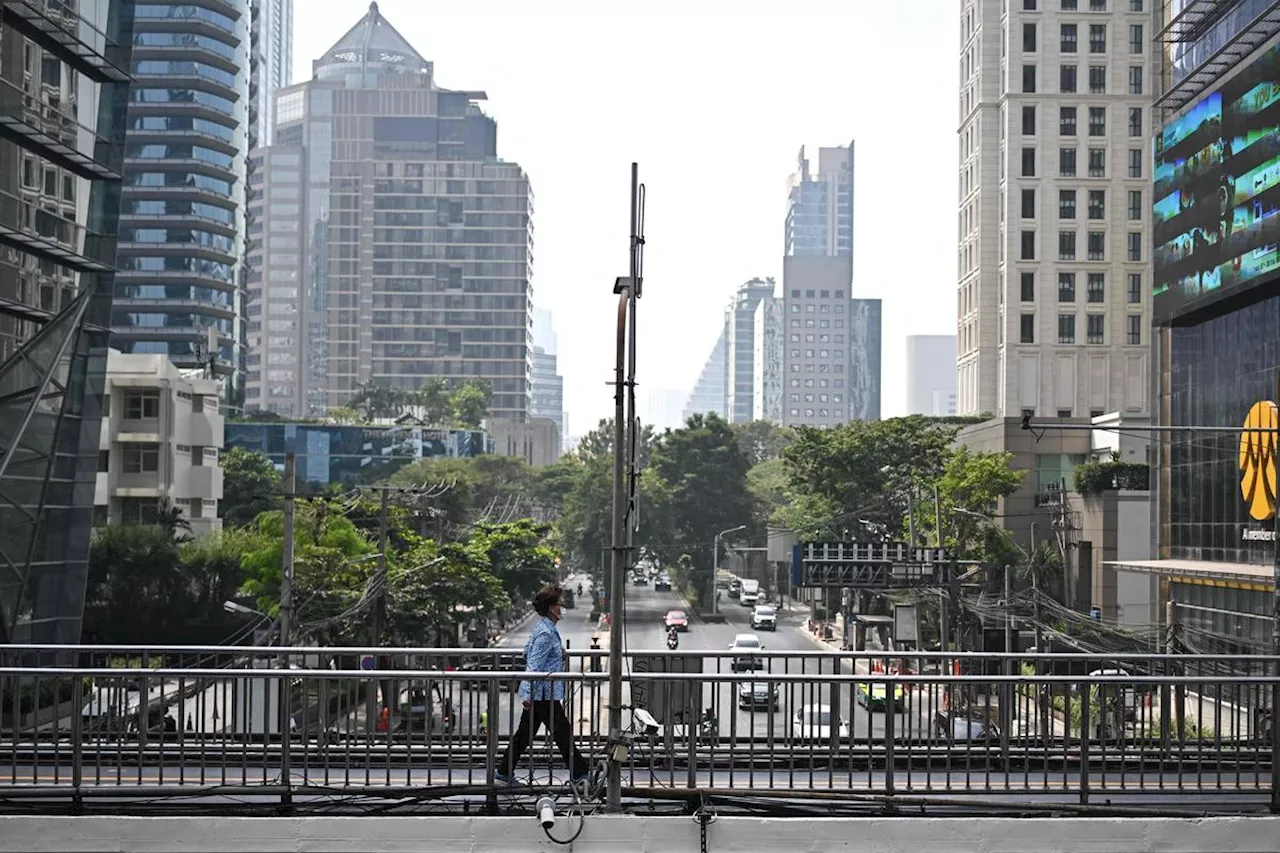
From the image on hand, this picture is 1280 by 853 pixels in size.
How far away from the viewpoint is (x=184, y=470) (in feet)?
216

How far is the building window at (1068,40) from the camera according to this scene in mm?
86125

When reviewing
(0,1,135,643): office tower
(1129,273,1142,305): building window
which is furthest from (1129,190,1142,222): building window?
(0,1,135,643): office tower

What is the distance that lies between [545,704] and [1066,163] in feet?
273

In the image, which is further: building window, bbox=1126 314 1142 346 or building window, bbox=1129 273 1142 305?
building window, bbox=1126 314 1142 346

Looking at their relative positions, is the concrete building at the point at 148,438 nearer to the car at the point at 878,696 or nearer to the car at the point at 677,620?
the car at the point at 677,620

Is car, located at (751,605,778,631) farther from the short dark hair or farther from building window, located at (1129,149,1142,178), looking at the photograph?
the short dark hair

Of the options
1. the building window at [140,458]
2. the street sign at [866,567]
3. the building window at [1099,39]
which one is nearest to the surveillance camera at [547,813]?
the street sign at [866,567]

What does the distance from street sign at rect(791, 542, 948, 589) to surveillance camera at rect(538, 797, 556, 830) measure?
42390 millimetres

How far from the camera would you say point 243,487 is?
9012 centimetres

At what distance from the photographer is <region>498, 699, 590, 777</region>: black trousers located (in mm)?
9297

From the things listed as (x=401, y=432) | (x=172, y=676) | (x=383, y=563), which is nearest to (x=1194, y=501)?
(x=383, y=563)

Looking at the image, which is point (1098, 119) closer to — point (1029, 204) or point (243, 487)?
point (1029, 204)

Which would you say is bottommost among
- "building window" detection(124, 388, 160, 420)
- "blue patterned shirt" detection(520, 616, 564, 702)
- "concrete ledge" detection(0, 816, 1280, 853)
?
"concrete ledge" detection(0, 816, 1280, 853)

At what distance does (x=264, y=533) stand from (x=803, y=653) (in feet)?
161
